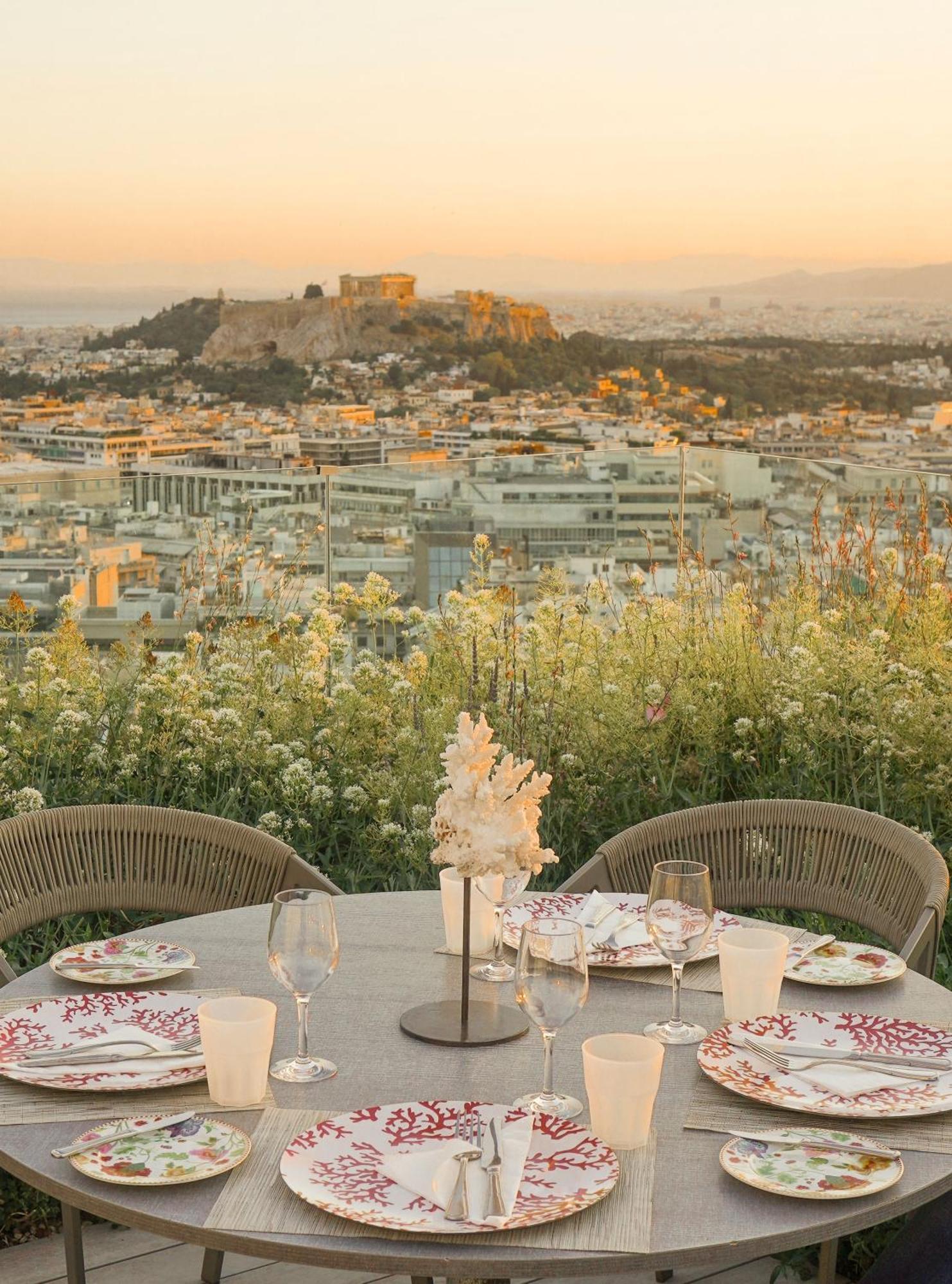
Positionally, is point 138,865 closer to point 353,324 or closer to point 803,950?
point 803,950

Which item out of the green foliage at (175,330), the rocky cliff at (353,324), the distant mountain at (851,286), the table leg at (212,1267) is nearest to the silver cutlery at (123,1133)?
the table leg at (212,1267)

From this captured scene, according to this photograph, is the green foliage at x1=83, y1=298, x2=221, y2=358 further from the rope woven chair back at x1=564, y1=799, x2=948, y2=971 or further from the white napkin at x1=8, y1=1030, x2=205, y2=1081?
the white napkin at x1=8, y1=1030, x2=205, y2=1081

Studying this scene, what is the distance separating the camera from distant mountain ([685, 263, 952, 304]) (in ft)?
33.5

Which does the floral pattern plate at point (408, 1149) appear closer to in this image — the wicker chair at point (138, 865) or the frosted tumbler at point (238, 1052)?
the frosted tumbler at point (238, 1052)

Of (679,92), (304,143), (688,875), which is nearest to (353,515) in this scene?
(688,875)

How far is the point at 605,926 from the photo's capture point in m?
1.88

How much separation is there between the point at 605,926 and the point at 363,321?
10184 mm

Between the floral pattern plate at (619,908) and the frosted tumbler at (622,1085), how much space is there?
37cm

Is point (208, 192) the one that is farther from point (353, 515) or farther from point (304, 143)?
point (353, 515)

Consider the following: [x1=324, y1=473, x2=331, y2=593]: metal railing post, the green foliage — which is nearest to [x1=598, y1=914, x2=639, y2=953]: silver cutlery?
[x1=324, y1=473, x2=331, y2=593]: metal railing post

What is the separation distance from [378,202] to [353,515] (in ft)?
21.3

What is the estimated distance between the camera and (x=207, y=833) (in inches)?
92.5

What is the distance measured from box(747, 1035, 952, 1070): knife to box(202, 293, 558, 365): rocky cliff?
10.1 m

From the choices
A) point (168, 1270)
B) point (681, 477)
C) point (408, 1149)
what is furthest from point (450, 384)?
point (408, 1149)
